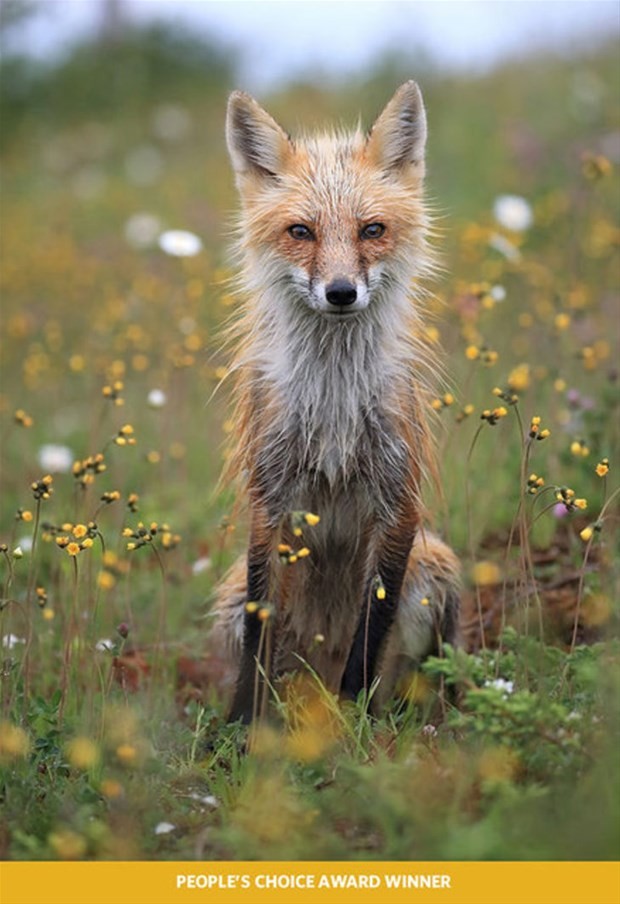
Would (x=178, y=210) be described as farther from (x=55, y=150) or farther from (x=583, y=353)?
(x=583, y=353)

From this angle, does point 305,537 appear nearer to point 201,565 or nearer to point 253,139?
point 201,565

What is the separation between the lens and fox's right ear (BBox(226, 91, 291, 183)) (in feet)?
16.0

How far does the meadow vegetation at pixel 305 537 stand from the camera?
3.56 m

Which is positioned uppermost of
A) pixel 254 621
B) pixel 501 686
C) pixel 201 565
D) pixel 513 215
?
pixel 513 215

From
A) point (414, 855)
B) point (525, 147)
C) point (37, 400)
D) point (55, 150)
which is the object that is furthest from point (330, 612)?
point (55, 150)

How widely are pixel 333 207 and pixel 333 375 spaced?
2.16 feet

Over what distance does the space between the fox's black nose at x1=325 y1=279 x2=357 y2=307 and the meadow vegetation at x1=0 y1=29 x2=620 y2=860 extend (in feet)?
2.23

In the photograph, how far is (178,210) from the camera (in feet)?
43.1

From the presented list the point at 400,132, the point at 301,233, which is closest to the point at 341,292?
the point at 301,233

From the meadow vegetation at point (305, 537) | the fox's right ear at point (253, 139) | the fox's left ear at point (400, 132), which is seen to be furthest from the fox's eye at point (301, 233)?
the meadow vegetation at point (305, 537)

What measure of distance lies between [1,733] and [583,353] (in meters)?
3.04

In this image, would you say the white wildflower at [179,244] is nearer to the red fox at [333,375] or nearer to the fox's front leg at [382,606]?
the red fox at [333,375]

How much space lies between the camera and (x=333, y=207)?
455 centimetres
